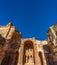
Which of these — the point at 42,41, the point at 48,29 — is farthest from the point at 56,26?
the point at 42,41

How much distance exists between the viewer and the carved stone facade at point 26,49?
31312 mm

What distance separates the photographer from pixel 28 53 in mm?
37000

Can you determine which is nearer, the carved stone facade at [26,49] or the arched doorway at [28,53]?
the carved stone facade at [26,49]

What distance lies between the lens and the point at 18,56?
34.3 metres

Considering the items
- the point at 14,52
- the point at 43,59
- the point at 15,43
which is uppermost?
the point at 15,43

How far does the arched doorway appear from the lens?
33.7 metres

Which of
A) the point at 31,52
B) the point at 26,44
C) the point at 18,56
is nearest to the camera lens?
the point at 18,56

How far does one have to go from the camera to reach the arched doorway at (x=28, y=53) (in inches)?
1325

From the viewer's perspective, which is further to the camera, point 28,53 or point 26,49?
point 26,49

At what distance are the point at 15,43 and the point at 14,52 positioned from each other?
4.05 m

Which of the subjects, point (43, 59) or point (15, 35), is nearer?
point (43, 59)

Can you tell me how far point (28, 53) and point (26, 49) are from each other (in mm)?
2332

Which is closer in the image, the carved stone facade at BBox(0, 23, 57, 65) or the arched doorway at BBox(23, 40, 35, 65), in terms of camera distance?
the carved stone facade at BBox(0, 23, 57, 65)

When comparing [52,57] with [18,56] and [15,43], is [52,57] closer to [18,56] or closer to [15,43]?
[18,56]
